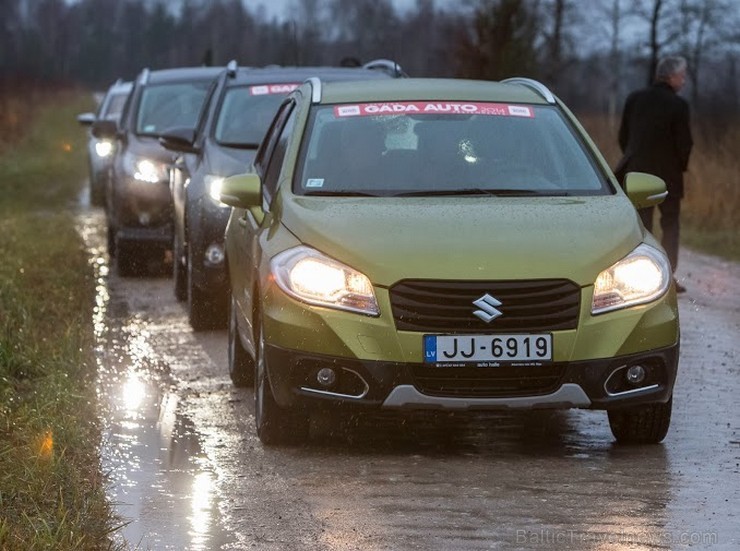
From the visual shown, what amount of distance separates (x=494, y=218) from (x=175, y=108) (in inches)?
370

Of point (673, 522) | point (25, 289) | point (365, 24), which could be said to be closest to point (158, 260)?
point (25, 289)

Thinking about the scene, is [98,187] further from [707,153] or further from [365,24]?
[365,24]

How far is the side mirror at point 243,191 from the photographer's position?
28.7 ft

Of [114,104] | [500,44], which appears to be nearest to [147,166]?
[114,104]

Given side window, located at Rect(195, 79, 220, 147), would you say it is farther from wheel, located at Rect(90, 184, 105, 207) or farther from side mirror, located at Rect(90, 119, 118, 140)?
wheel, located at Rect(90, 184, 105, 207)

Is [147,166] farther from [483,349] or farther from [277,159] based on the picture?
[483,349]

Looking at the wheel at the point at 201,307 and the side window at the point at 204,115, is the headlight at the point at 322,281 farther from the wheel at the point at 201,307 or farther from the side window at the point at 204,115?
the side window at the point at 204,115

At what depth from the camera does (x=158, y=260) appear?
54.6ft

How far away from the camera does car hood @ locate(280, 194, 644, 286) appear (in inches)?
294

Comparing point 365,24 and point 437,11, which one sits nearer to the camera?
point 365,24

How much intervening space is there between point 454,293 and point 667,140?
7246mm

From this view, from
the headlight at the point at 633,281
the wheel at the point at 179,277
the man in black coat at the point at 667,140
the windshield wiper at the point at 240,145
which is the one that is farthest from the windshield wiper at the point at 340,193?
the man in black coat at the point at 667,140

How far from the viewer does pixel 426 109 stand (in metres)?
8.87

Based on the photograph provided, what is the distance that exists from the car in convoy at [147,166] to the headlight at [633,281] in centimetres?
825
